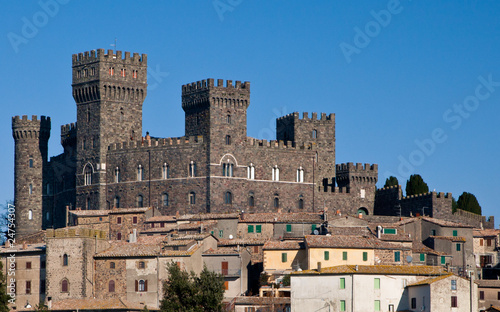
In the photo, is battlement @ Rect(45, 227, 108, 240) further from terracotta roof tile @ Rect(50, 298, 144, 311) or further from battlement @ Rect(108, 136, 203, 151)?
battlement @ Rect(108, 136, 203, 151)

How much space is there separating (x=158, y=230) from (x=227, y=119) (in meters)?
12.0

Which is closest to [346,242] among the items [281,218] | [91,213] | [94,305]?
[281,218]

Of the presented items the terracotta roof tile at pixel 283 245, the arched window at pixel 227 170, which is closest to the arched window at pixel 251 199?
the arched window at pixel 227 170

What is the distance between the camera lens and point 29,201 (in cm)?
11412

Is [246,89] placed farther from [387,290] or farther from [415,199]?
[387,290]

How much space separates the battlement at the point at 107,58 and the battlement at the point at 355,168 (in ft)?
66.8

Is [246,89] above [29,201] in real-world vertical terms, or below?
above

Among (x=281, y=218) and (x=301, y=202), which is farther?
(x=301, y=202)

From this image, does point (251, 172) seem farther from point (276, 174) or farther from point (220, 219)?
point (220, 219)

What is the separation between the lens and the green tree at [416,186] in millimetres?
118750

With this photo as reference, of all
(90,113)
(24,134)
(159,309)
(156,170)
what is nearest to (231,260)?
(159,309)

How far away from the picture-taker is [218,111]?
10512 centimetres

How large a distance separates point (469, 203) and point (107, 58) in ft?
120

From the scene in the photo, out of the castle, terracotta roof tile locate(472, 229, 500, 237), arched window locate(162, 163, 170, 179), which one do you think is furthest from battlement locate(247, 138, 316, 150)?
terracotta roof tile locate(472, 229, 500, 237)
